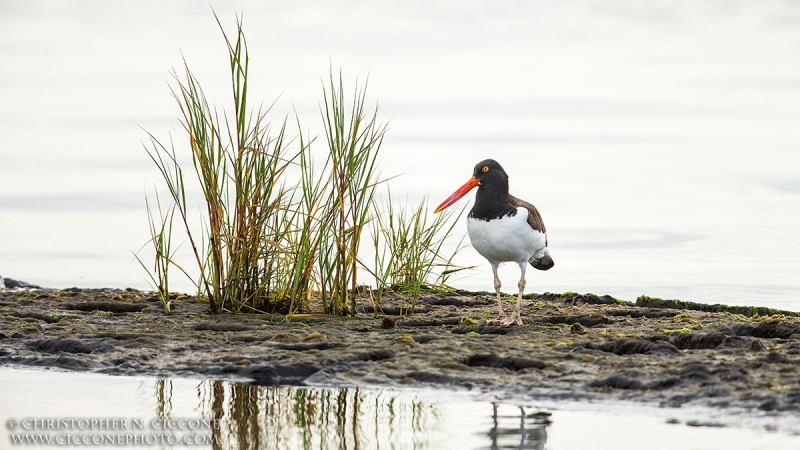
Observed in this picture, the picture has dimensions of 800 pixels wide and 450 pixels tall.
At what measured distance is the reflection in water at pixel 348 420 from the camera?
405cm

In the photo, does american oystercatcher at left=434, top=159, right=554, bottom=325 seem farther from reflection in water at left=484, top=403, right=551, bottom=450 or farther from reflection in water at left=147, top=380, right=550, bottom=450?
reflection in water at left=484, top=403, right=551, bottom=450

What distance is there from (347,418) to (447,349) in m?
1.42

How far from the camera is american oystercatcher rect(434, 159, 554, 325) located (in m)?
7.51

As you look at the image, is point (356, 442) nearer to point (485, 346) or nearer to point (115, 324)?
point (485, 346)

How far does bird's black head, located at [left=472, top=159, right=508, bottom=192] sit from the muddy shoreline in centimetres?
105

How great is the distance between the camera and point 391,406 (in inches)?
185

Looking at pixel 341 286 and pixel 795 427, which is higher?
pixel 341 286

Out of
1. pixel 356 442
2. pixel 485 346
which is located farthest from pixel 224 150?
pixel 356 442

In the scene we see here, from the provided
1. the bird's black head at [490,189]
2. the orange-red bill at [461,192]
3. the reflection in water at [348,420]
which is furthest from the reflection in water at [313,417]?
the orange-red bill at [461,192]

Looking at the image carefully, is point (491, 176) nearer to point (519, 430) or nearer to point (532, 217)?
point (532, 217)

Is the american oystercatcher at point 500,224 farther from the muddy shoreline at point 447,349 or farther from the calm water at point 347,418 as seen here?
the calm water at point 347,418

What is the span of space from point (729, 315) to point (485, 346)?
2782 mm

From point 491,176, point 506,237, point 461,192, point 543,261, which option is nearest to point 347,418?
point 506,237

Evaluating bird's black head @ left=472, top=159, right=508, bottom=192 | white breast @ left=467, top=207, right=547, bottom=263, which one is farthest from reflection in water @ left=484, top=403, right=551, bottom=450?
bird's black head @ left=472, top=159, right=508, bottom=192
